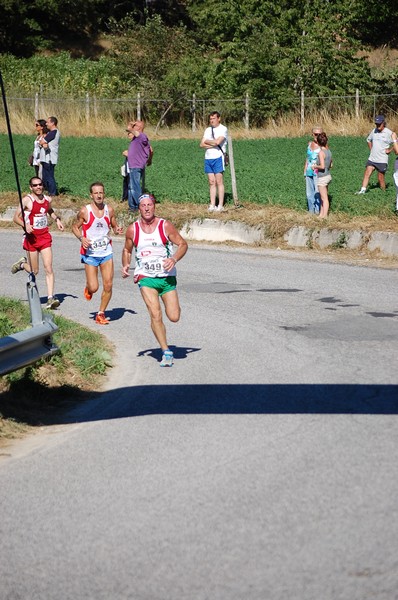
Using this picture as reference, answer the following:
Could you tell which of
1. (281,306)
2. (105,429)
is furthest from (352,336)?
(105,429)

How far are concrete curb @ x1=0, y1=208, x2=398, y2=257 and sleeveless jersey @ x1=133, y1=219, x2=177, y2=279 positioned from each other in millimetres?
8144

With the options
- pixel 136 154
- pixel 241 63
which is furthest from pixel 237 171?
pixel 241 63

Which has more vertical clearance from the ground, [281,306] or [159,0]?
[159,0]

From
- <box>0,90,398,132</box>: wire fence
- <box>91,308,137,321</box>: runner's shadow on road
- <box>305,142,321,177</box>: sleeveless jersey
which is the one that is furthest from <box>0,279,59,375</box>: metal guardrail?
<box>0,90,398,132</box>: wire fence

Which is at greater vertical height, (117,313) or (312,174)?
(312,174)

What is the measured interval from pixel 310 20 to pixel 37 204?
1661 inches

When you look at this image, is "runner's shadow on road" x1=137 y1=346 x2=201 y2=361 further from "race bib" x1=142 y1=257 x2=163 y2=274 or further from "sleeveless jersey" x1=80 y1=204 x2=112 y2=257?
"sleeveless jersey" x1=80 y1=204 x2=112 y2=257

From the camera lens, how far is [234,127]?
47.2 meters

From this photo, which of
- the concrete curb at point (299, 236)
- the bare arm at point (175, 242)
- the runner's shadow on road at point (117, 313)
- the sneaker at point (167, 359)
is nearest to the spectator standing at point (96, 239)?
the runner's shadow on road at point (117, 313)

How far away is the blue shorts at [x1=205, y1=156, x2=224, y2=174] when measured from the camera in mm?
21688

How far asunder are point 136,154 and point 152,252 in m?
11.0

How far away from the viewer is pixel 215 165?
21688 mm

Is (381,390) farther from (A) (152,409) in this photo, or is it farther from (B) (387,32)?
(B) (387,32)

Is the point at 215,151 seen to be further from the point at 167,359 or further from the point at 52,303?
the point at 167,359
